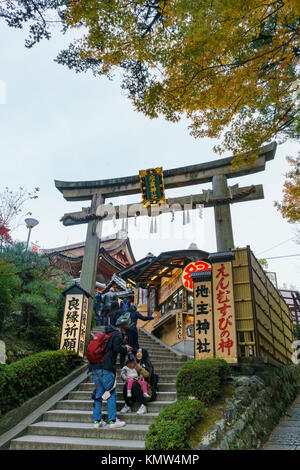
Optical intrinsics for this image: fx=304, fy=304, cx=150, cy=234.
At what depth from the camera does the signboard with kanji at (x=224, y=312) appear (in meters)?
7.64

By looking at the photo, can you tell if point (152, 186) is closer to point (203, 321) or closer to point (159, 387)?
point (203, 321)

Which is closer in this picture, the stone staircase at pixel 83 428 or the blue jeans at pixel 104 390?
the stone staircase at pixel 83 428

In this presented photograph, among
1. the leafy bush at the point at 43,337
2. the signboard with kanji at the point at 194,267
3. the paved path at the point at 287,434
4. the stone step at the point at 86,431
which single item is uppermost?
the signboard with kanji at the point at 194,267

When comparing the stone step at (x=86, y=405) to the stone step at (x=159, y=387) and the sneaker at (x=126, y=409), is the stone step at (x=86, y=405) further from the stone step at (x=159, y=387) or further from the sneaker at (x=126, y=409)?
the stone step at (x=159, y=387)

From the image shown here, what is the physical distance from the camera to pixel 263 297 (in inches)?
380

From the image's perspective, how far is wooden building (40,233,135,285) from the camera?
25.0 m

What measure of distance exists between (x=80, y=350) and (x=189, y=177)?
812 cm

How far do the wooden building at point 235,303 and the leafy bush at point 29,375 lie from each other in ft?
15.0

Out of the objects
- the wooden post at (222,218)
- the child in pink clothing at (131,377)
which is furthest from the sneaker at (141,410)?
the wooden post at (222,218)

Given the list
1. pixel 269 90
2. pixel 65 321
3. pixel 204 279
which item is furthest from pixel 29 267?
pixel 269 90

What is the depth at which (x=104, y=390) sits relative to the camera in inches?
245

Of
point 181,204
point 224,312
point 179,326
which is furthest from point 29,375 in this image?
point 179,326

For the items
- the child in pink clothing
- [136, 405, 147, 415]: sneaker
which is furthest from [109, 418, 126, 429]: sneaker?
the child in pink clothing
